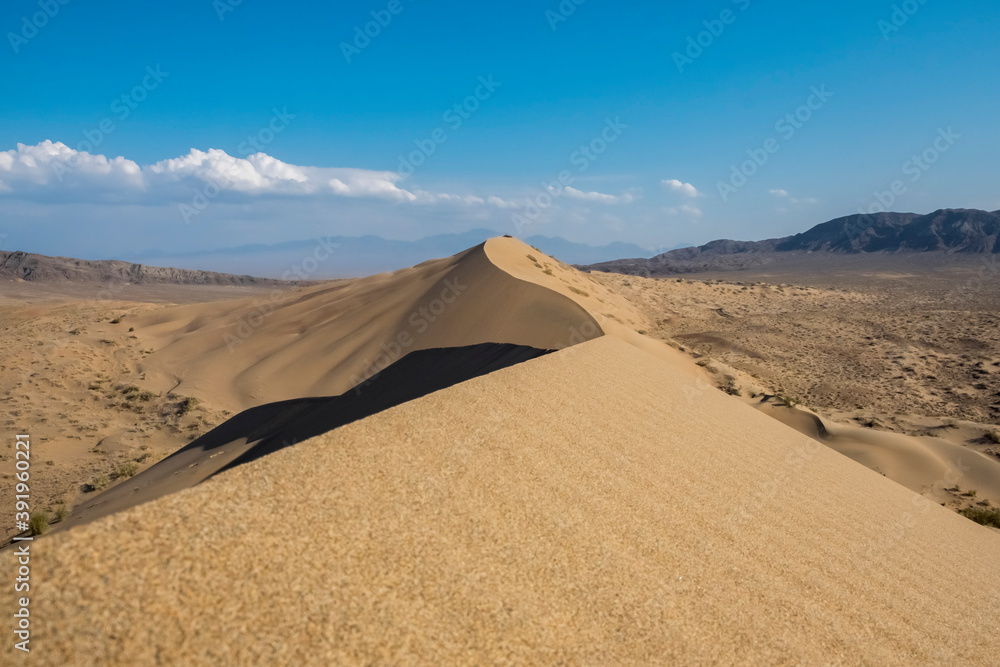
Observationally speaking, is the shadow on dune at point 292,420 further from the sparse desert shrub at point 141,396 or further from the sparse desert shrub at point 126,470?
the sparse desert shrub at point 141,396

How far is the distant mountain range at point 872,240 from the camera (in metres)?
80.8

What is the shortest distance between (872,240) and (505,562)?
11749 cm

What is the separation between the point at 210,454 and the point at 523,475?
649 centimetres

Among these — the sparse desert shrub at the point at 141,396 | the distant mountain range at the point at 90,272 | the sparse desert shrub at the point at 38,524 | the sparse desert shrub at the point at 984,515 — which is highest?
the distant mountain range at the point at 90,272

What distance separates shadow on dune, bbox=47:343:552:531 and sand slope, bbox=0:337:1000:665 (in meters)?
3.22

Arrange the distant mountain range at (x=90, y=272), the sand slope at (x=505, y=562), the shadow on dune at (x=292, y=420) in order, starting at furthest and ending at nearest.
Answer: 1. the distant mountain range at (x=90, y=272)
2. the shadow on dune at (x=292, y=420)
3. the sand slope at (x=505, y=562)

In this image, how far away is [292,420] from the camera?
28.2 ft

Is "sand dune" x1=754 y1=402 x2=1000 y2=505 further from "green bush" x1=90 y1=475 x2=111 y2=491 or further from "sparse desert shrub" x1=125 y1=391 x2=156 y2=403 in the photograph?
"sparse desert shrub" x1=125 y1=391 x2=156 y2=403

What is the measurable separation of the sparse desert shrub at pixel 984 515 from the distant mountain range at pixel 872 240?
211 feet

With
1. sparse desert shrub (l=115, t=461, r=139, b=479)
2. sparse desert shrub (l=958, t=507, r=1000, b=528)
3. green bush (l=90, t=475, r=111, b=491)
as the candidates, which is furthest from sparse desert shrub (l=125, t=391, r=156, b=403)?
sparse desert shrub (l=958, t=507, r=1000, b=528)

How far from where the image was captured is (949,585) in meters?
3.77

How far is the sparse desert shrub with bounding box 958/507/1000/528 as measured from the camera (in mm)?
6262

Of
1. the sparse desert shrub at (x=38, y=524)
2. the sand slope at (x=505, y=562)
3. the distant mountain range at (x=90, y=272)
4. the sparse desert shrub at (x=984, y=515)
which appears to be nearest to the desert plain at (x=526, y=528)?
the sand slope at (x=505, y=562)

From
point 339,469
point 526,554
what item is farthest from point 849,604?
point 339,469
